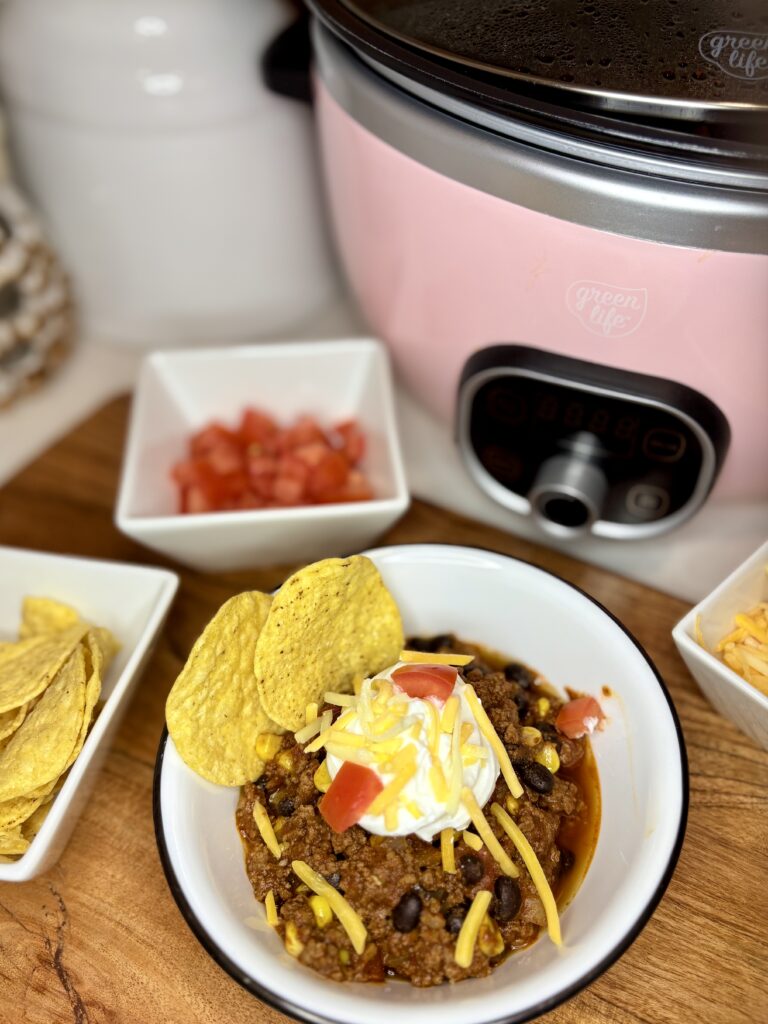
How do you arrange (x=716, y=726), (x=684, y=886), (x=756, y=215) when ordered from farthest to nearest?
(x=716, y=726)
(x=684, y=886)
(x=756, y=215)

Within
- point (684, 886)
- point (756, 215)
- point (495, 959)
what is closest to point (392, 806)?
point (495, 959)

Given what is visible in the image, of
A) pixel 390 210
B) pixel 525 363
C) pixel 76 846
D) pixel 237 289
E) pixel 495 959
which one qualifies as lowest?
pixel 76 846

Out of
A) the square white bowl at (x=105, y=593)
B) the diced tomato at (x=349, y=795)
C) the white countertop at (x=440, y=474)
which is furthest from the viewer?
the white countertop at (x=440, y=474)

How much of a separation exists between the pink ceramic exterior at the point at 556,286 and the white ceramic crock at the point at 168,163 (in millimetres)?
231

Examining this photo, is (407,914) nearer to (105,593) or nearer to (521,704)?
(521,704)

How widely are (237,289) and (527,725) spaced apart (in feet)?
2.96

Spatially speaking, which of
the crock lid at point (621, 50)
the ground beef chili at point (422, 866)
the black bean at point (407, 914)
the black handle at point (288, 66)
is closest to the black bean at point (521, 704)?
the ground beef chili at point (422, 866)

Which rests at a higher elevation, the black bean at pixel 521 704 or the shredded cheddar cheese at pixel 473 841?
the shredded cheddar cheese at pixel 473 841

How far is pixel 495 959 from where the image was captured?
84 cm

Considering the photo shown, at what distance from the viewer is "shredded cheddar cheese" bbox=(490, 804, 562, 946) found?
0.81 meters

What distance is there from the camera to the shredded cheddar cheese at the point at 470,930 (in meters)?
0.80

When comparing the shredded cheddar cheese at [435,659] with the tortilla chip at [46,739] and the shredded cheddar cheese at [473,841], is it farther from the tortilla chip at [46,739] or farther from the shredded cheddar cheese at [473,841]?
the tortilla chip at [46,739]

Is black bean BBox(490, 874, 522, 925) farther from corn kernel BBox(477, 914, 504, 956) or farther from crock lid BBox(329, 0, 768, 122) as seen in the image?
crock lid BBox(329, 0, 768, 122)

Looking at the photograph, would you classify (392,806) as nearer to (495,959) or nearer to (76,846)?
(495,959)
